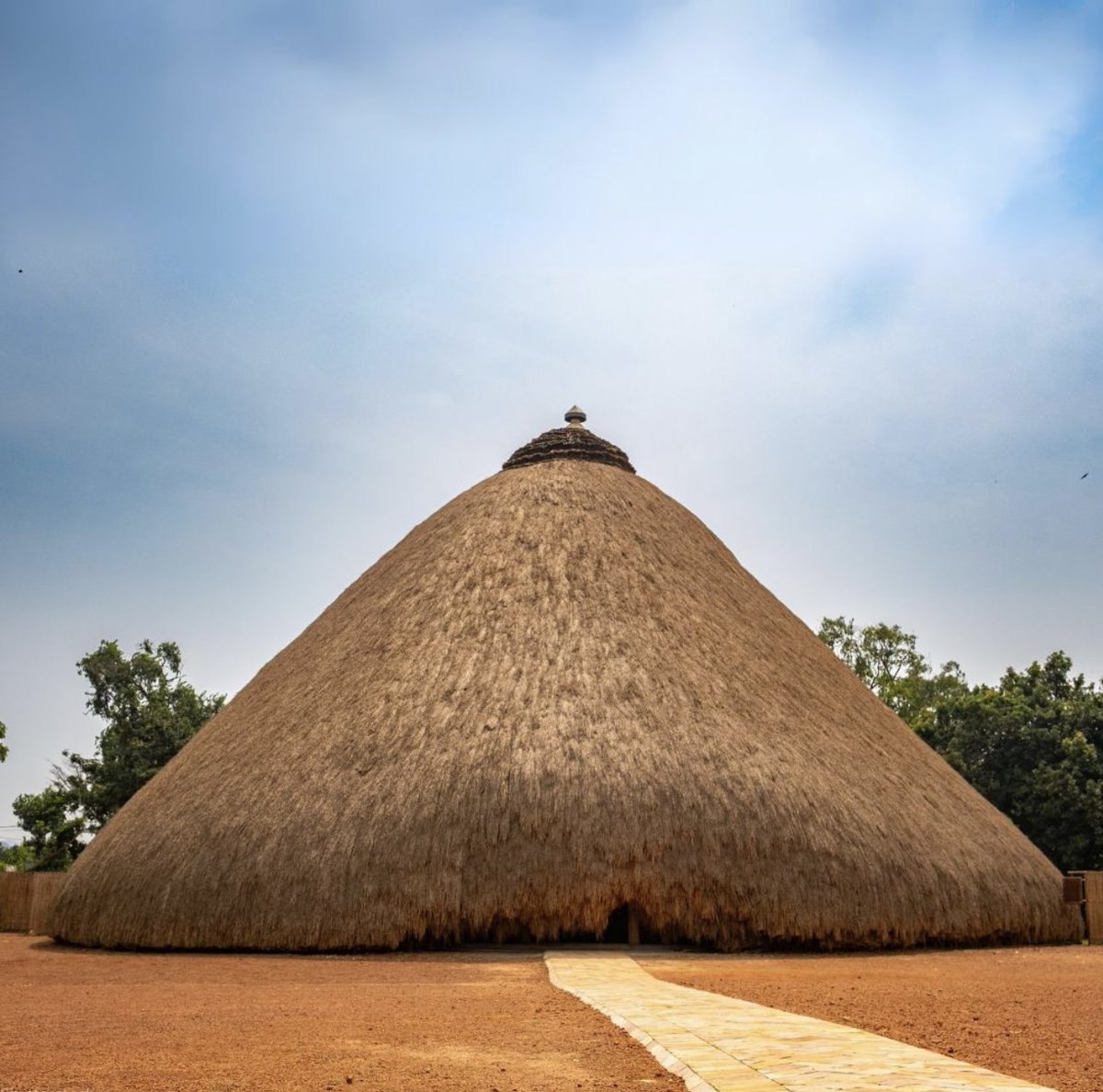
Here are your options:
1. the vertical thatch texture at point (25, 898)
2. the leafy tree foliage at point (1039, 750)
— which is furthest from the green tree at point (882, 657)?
the vertical thatch texture at point (25, 898)

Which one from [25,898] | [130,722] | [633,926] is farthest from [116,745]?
[633,926]

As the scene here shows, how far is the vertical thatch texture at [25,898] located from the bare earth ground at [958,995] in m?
13.2

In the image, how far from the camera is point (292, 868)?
1389cm

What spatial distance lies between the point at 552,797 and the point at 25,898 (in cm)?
1344

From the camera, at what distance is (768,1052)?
5.18 metres

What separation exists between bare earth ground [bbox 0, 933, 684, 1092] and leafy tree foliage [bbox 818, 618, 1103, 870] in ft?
62.5

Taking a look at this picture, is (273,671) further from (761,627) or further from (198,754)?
(761,627)

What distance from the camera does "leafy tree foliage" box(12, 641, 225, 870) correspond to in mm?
31438

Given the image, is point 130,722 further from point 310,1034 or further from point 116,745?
point 310,1034

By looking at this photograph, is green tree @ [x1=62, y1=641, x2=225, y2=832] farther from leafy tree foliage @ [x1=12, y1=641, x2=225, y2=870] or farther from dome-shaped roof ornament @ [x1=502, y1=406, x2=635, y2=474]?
dome-shaped roof ornament @ [x1=502, y1=406, x2=635, y2=474]

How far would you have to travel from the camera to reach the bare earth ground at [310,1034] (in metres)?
4.89

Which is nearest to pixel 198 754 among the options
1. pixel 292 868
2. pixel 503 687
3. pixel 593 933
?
pixel 292 868

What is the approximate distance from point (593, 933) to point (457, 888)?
8.73 ft

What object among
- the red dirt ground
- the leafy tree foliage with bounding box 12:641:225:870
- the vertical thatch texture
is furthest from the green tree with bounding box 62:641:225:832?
the red dirt ground
